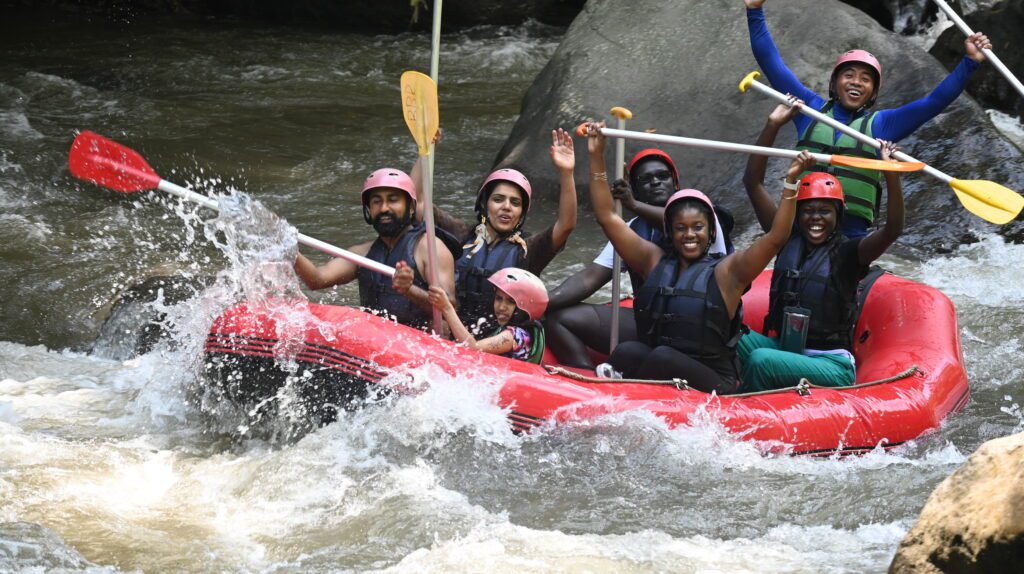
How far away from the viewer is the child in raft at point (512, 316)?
452cm

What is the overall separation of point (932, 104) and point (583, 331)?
1.84m

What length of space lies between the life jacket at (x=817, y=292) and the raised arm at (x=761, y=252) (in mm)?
452

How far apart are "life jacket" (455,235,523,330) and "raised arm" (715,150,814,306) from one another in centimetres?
91

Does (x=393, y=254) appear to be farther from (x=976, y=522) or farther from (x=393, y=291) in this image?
(x=976, y=522)

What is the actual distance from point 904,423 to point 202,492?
8.67 ft

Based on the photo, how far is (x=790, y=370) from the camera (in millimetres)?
4637

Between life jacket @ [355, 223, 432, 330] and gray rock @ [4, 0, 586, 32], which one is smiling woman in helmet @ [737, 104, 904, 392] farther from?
gray rock @ [4, 0, 586, 32]

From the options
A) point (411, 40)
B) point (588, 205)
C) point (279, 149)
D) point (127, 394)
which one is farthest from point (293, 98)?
point (127, 394)

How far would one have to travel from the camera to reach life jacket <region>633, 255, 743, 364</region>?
4457 mm

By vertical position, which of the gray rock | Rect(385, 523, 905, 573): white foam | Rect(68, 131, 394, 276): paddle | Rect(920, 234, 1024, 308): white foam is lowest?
Rect(385, 523, 905, 573): white foam

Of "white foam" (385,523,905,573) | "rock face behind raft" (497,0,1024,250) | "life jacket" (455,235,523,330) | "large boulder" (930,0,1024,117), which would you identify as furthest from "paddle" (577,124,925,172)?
"large boulder" (930,0,1024,117)

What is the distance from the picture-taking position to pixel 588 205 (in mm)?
7898

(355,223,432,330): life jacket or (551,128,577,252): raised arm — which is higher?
(551,128,577,252): raised arm

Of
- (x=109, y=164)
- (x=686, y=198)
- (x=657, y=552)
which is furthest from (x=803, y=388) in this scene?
(x=109, y=164)
